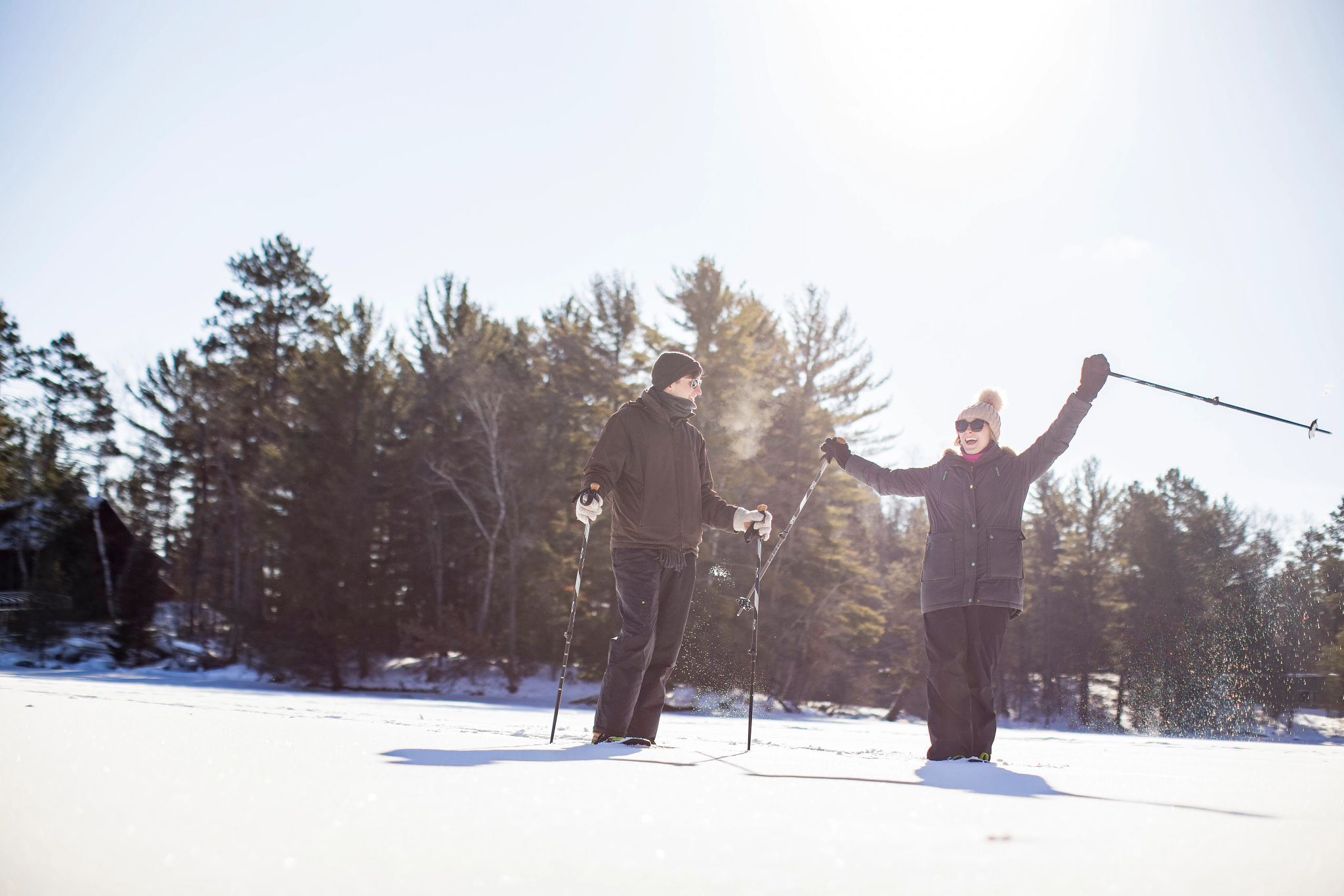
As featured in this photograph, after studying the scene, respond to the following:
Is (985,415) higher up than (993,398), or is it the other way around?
(993,398)

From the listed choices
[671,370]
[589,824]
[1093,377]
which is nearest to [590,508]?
[671,370]

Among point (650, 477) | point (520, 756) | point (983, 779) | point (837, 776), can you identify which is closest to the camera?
point (837, 776)

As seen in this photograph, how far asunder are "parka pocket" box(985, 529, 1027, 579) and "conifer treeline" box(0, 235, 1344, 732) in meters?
12.2

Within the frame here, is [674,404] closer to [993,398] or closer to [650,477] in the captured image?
[650,477]

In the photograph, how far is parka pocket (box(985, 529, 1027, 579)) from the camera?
13.9ft

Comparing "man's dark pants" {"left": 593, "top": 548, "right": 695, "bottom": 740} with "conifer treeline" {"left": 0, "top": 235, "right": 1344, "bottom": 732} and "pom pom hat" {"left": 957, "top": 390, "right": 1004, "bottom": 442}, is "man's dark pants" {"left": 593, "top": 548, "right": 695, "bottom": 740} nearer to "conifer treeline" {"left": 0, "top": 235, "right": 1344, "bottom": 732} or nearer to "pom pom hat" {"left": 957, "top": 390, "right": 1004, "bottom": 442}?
"pom pom hat" {"left": 957, "top": 390, "right": 1004, "bottom": 442}

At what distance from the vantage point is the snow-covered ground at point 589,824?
133 cm

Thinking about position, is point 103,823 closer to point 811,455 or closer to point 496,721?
point 496,721

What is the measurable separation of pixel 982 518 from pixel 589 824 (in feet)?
10.3

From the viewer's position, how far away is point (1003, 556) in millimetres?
4250

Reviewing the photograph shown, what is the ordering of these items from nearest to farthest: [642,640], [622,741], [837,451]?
1. [622,741]
2. [642,640]
3. [837,451]

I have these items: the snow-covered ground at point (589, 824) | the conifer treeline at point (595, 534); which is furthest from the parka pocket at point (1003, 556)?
the conifer treeline at point (595, 534)

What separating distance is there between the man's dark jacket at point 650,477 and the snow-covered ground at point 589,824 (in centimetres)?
144

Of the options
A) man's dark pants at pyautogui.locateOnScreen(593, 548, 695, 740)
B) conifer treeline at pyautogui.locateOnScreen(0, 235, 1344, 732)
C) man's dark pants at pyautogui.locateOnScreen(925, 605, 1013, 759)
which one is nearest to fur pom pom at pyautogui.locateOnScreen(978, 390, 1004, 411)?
man's dark pants at pyautogui.locateOnScreen(925, 605, 1013, 759)
